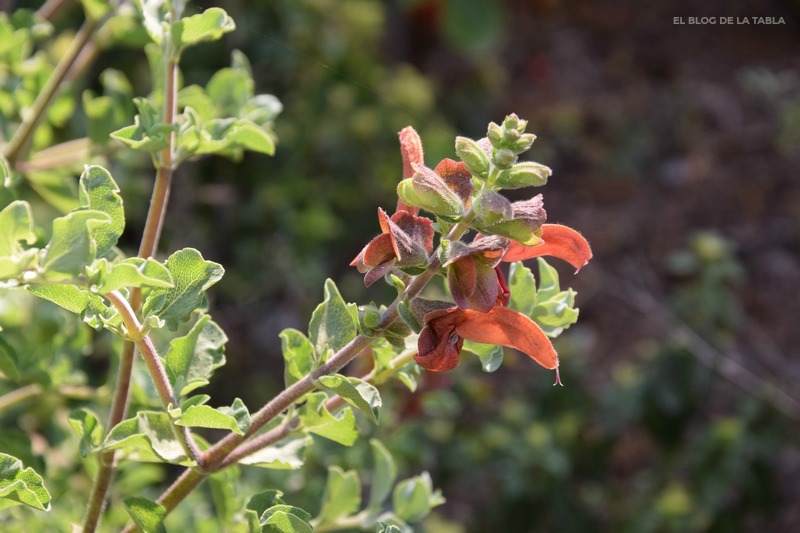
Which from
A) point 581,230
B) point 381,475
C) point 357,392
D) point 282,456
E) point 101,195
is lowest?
point 581,230

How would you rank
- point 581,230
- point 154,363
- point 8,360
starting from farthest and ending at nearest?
1. point 581,230
2. point 8,360
3. point 154,363

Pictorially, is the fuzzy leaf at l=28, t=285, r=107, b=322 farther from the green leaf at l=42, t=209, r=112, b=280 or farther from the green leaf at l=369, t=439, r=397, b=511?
the green leaf at l=369, t=439, r=397, b=511

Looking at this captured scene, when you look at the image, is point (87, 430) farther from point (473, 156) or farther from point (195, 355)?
point (473, 156)

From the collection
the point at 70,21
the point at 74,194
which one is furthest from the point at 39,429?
the point at 70,21

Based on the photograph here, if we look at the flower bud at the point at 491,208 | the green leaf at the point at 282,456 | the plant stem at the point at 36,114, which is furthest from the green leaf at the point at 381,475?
the plant stem at the point at 36,114

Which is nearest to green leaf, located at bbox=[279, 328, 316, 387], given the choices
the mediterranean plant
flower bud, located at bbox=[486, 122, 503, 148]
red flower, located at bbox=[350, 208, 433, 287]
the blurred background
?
the mediterranean plant

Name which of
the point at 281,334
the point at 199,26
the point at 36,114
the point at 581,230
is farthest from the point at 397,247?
the point at 581,230

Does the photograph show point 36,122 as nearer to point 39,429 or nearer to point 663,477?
point 39,429

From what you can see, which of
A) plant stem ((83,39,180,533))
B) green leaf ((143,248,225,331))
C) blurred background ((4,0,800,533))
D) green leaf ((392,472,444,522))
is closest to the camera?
green leaf ((143,248,225,331))
